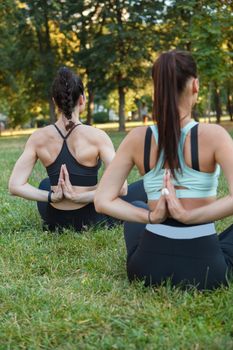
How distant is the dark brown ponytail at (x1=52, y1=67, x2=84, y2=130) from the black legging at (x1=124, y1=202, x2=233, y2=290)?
173cm

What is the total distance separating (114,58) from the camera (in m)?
29.2

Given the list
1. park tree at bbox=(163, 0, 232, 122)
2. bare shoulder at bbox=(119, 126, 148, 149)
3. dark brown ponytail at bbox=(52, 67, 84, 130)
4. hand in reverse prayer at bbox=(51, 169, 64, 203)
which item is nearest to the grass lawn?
hand in reverse prayer at bbox=(51, 169, 64, 203)

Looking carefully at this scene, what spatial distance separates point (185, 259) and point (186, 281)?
6.1 inches

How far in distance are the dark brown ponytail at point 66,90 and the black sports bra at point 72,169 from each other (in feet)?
0.60

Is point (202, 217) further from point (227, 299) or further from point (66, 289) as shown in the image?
point (66, 289)

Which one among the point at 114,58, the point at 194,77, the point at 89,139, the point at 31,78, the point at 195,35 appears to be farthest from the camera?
the point at 31,78

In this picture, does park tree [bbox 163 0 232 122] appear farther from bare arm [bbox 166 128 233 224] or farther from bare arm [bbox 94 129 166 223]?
bare arm [bbox 166 128 233 224]

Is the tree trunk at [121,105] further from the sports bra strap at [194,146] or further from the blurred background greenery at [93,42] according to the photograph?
the sports bra strap at [194,146]

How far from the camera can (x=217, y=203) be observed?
2863 mm

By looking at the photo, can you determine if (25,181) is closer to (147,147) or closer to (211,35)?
(147,147)

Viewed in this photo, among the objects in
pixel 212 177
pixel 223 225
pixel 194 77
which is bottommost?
pixel 223 225

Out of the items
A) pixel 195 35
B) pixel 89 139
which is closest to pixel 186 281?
pixel 89 139

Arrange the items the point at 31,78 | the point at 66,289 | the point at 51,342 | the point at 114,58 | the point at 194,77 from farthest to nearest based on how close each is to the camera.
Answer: the point at 31,78
the point at 114,58
the point at 66,289
the point at 194,77
the point at 51,342

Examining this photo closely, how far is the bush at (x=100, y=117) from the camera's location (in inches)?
2504
